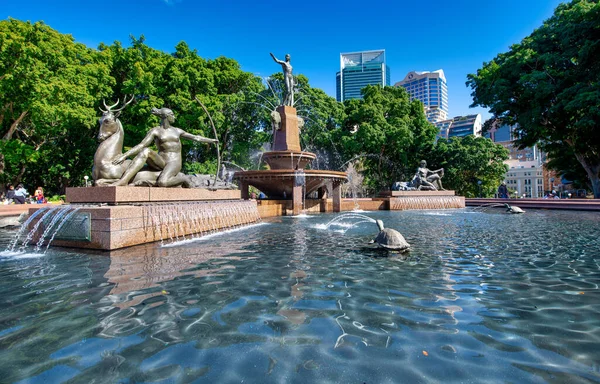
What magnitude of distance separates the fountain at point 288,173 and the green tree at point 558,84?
17.9m

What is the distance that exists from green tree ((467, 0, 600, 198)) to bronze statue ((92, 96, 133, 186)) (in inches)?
1070

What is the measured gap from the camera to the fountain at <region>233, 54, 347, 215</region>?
56.1 ft

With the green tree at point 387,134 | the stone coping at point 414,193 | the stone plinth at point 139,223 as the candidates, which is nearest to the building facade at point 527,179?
the green tree at point 387,134

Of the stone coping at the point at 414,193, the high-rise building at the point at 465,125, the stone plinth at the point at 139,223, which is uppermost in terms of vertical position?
the high-rise building at the point at 465,125

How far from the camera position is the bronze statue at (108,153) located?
8000mm

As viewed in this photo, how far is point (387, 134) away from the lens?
107ft

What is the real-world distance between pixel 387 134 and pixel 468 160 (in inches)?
404

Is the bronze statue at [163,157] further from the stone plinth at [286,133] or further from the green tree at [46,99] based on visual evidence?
the green tree at [46,99]

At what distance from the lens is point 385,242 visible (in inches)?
269

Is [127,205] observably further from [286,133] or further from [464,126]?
[464,126]

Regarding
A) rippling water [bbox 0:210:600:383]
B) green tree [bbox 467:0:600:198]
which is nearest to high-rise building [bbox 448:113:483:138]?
green tree [bbox 467:0:600:198]

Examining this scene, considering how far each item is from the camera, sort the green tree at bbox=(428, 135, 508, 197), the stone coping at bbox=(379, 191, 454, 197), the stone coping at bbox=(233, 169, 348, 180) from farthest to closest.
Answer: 1. the green tree at bbox=(428, 135, 508, 197)
2. the stone coping at bbox=(379, 191, 454, 197)
3. the stone coping at bbox=(233, 169, 348, 180)

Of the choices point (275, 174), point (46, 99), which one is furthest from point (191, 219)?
point (46, 99)

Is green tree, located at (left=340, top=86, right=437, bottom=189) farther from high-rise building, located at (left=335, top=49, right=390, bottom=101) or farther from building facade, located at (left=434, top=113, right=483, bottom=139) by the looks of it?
high-rise building, located at (left=335, top=49, right=390, bottom=101)
